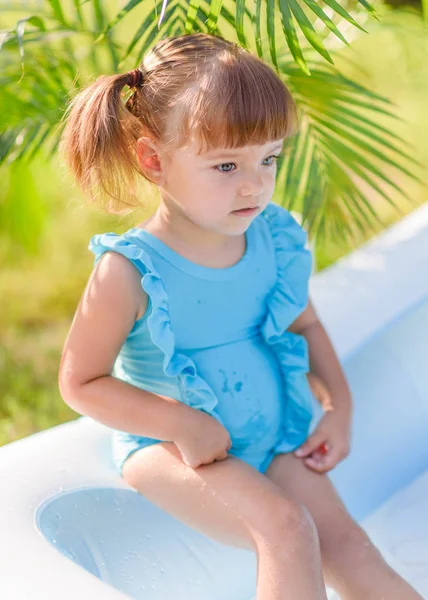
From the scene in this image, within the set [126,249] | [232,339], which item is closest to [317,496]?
[232,339]

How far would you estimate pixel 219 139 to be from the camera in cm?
137

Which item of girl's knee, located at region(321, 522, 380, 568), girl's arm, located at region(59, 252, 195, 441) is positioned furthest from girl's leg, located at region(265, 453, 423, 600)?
girl's arm, located at region(59, 252, 195, 441)

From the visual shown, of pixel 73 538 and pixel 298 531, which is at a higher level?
pixel 298 531

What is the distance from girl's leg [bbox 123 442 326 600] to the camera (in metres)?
1.34

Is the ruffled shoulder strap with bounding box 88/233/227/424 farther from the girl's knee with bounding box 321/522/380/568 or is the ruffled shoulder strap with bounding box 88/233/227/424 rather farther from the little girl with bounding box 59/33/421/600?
the girl's knee with bounding box 321/522/380/568

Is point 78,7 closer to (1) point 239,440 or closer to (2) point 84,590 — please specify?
(1) point 239,440

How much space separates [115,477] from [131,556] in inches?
5.4

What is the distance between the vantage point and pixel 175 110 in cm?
139

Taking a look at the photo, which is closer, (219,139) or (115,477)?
(219,139)

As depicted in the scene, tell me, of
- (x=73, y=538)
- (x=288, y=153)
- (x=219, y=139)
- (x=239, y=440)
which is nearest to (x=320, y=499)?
(x=239, y=440)

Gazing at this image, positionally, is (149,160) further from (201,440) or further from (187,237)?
(201,440)

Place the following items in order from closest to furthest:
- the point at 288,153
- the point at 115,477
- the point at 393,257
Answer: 1. the point at 115,477
2. the point at 288,153
3. the point at 393,257

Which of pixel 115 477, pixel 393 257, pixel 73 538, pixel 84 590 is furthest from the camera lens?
pixel 393 257

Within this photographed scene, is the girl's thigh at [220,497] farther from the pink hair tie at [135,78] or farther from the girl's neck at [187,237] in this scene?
the pink hair tie at [135,78]
